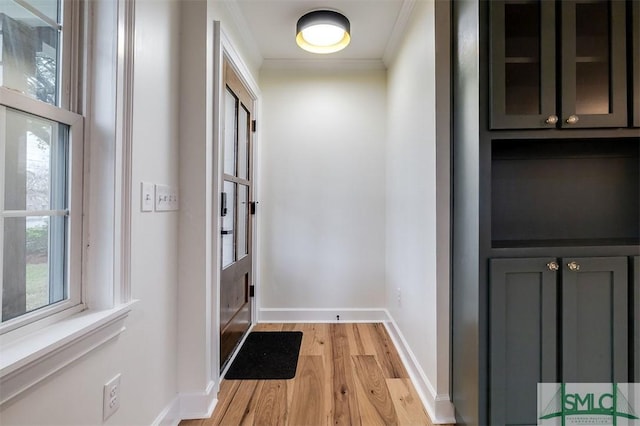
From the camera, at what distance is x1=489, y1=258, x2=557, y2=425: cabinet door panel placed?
1.23m

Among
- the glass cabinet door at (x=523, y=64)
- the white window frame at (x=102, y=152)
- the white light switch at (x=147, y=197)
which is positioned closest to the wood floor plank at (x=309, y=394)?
the white window frame at (x=102, y=152)

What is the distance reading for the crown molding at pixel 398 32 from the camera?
1.96 metres

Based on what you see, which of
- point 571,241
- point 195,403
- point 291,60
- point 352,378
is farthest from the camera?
point 291,60

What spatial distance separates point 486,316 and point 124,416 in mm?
1534

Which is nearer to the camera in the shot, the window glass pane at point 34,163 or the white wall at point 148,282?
the window glass pane at point 34,163

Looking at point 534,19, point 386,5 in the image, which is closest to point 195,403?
point 534,19

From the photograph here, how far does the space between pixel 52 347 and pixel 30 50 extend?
90 centimetres

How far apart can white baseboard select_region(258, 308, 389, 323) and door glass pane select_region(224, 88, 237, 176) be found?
1.42 metres

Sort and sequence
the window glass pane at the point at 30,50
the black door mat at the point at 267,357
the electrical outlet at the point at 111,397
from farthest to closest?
the black door mat at the point at 267,357, the electrical outlet at the point at 111,397, the window glass pane at the point at 30,50

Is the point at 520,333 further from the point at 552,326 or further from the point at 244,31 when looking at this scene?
the point at 244,31

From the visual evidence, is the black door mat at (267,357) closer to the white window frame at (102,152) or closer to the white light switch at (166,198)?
the white window frame at (102,152)

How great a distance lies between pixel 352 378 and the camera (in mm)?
1879

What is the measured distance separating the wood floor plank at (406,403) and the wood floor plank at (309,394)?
0.41m

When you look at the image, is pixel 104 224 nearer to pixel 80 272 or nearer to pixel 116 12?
pixel 80 272
